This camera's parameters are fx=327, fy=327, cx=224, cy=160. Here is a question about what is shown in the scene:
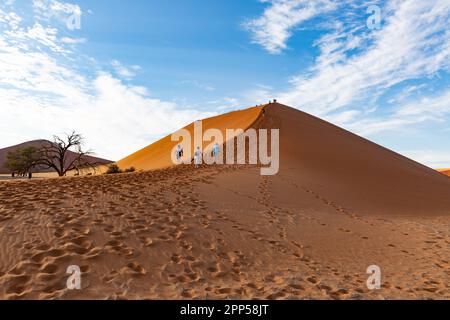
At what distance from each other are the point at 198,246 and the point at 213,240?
0.55m

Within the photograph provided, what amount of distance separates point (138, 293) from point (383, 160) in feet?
75.7

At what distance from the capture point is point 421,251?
29.0 feet

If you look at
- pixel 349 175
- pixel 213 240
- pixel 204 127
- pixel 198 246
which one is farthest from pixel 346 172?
pixel 204 127

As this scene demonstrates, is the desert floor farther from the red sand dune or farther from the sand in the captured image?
the red sand dune

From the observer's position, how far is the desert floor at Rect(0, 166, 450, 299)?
559cm

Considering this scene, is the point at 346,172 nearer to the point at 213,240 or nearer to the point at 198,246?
the point at 213,240

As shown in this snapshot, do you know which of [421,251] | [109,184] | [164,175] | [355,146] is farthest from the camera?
[355,146]

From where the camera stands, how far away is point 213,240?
7809mm

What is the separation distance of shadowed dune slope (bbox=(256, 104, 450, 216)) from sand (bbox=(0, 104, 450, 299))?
0.24m

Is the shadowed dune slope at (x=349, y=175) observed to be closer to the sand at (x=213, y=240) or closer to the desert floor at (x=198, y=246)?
the sand at (x=213, y=240)

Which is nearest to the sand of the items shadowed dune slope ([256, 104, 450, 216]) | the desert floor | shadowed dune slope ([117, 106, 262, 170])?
the desert floor

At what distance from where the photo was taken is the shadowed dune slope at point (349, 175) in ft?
49.3
